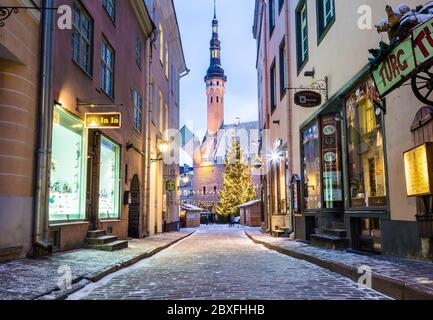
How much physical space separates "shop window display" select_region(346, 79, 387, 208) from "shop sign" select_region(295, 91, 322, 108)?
1.50m

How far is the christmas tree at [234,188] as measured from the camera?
66.5 meters

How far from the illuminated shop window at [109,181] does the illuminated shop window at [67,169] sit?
1.88 meters

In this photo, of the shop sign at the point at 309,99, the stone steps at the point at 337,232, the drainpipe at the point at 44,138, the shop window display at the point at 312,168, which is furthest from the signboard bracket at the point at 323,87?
the drainpipe at the point at 44,138

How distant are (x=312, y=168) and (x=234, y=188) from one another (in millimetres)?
51688

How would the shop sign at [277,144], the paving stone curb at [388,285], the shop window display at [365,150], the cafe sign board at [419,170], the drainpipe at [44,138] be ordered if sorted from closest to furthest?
the paving stone curb at [388,285], the cafe sign board at [419,170], the drainpipe at [44,138], the shop window display at [365,150], the shop sign at [277,144]

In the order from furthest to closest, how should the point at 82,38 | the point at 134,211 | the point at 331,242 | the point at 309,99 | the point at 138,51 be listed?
1. the point at 138,51
2. the point at 134,211
3. the point at 309,99
4. the point at 82,38
5. the point at 331,242

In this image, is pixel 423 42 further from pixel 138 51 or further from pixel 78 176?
pixel 138 51

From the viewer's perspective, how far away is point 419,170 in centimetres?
754

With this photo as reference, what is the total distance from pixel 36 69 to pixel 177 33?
78.1ft

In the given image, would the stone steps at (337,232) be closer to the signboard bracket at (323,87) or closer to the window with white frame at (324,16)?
the signboard bracket at (323,87)

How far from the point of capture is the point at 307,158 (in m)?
16.0

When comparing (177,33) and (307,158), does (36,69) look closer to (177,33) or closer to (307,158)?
(307,158)

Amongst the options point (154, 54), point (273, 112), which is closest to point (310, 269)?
point (273, 112)

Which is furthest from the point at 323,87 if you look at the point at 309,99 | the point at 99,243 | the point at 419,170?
the point at 99,243
